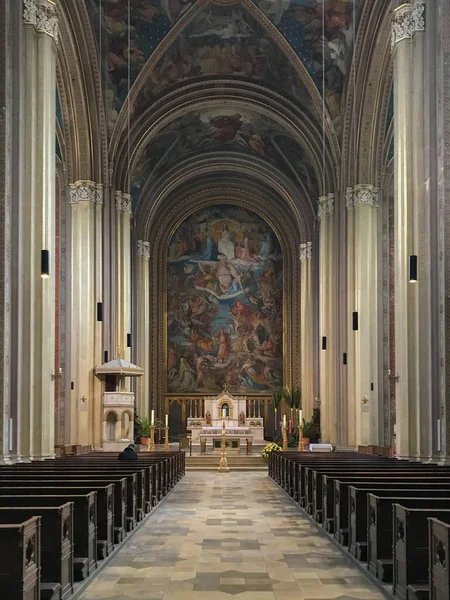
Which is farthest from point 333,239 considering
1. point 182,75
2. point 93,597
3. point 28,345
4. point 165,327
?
point 93,597

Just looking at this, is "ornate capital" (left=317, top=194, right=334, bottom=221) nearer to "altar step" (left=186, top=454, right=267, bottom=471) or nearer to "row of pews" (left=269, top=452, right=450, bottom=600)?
"altar step" (left=186, top=454, right=267, bottom=471)

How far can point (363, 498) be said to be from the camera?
982 cm

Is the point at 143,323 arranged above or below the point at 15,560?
above

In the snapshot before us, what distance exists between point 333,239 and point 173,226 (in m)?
14.2

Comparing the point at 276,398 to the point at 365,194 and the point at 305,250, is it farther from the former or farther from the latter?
the point at 365,194

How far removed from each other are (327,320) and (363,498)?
2256cm

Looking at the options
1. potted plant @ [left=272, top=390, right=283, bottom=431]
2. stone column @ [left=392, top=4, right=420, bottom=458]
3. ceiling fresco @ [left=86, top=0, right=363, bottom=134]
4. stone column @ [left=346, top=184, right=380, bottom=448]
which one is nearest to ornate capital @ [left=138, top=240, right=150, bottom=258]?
potted plant @ [left=272, top=390, right=283, bottom=431]

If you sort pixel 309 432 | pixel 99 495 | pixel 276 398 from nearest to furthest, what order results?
pixel 99 495, pixel 309 432, pixel 276 398

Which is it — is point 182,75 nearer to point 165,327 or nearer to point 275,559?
point 165,327

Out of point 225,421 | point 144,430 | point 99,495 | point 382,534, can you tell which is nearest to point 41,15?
point 99,495

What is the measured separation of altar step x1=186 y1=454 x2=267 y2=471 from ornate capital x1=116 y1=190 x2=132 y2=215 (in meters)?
9.48

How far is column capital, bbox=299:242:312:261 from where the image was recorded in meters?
39.5

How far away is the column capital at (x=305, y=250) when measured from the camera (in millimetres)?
39469

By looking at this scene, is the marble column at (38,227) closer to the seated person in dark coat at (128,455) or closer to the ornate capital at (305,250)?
the seated person in dark coat at (128,455)
